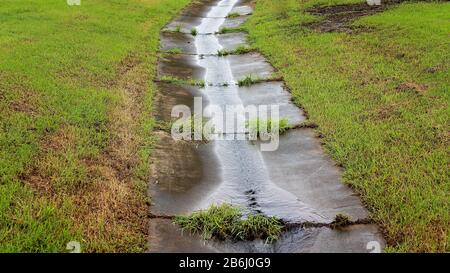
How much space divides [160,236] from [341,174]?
13.0ft

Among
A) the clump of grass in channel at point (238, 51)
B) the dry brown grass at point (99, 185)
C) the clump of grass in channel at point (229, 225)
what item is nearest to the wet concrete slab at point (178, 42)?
the clump of grass in channel at point (238, 51)

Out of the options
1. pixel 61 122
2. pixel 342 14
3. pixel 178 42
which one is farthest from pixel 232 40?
pixel 61 122

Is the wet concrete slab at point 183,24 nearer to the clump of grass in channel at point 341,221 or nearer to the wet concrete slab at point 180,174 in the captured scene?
the wet concrete slab at point 180,174

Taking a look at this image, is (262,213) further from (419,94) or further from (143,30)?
(143,30)

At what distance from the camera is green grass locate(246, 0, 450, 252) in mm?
8641

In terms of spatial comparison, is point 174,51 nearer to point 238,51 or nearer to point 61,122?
point 238,51

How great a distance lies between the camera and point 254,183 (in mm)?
10594

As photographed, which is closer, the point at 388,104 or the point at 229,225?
the point at 229,225

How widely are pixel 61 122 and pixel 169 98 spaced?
14.6ft

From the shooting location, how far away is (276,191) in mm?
10156

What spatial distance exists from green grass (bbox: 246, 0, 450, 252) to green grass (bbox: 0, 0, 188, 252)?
14.0ft

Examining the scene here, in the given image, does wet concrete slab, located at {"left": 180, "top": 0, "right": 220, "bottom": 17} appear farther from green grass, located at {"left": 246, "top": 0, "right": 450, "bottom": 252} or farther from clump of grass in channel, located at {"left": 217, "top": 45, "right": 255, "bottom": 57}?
clump of grass in channel, located at {"left": 217, "top": 45, "right": 255, "bottom": 57}
